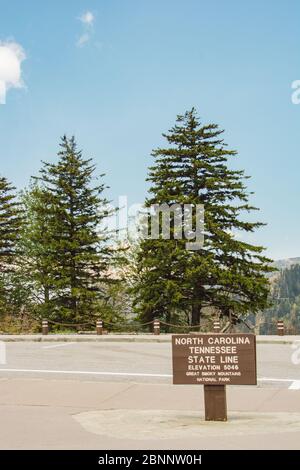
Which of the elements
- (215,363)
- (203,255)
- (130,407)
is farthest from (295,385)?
(203,255)

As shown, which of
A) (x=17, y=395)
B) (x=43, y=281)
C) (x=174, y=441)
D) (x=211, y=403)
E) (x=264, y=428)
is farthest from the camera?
(x=43, y=281)

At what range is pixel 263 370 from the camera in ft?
45.1

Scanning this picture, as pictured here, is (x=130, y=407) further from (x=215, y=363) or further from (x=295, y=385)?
(x=295, y=385)

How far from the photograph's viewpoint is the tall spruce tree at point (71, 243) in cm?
3875

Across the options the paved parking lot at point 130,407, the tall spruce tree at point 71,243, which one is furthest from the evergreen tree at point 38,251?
the paved parking lot at point 130,407

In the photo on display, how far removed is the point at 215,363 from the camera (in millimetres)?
7844

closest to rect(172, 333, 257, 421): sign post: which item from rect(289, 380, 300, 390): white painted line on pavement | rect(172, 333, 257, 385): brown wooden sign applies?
rect(172, 333, 257, 385): brown wooden sign

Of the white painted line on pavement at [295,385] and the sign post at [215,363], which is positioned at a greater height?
the sign post at [215,363]

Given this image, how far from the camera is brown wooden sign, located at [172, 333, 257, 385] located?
774 centimetres

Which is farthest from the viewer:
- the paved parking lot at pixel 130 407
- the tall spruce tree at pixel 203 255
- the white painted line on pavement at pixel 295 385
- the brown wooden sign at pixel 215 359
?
the tall spruce tree at pixel 203 255

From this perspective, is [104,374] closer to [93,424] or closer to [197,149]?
[93,424]

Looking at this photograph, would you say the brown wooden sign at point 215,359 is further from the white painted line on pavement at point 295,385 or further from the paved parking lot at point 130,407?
the white painted line on pavement at point 295,385

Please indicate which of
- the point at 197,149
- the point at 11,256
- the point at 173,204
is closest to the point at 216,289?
the point at 173,204

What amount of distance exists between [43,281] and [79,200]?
6.61m
